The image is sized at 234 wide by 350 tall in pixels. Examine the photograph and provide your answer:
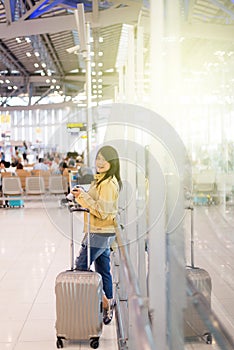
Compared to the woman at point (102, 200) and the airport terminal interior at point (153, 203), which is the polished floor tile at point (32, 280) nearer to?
the airport terminal interior at point (153, 203)

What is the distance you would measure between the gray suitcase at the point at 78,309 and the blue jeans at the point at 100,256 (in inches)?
16.6

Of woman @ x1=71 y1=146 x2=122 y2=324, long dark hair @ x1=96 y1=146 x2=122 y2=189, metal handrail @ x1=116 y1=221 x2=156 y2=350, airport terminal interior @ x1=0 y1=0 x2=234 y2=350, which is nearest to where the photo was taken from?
metal handrail @ x1=116 y1=221 x2=156 y2=350

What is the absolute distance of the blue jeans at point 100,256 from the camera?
4941 millimetres

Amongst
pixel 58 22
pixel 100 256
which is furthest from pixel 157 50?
pixel 58 22

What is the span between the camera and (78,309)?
14.8 feet

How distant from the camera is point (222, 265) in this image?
792 centimetres

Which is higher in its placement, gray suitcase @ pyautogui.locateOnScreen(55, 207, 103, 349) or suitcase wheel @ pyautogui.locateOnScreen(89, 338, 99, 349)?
gray suitcase @ pyautogui.locateOnScreen(55, 207, 103, 349)

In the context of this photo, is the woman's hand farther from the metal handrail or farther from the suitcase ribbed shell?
the metal handrail

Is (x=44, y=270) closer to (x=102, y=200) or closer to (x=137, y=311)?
(x=102, y=200)

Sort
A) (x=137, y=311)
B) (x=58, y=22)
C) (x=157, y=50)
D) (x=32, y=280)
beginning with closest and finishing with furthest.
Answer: (x=137, y=311)
(x=157, y=50)
(x=32, y=280)
(x=58, y=22)

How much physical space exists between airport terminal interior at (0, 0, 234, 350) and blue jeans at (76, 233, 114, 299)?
7.4 inches

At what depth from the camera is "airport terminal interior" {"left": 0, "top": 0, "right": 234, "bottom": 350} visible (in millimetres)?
2311

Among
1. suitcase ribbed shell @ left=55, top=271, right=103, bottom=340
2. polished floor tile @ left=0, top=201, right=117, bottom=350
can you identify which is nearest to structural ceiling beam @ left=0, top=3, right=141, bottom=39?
polished floor tile @ left=0, top=201, right=117, bottom=350

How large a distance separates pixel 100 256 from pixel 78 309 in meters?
0.80
